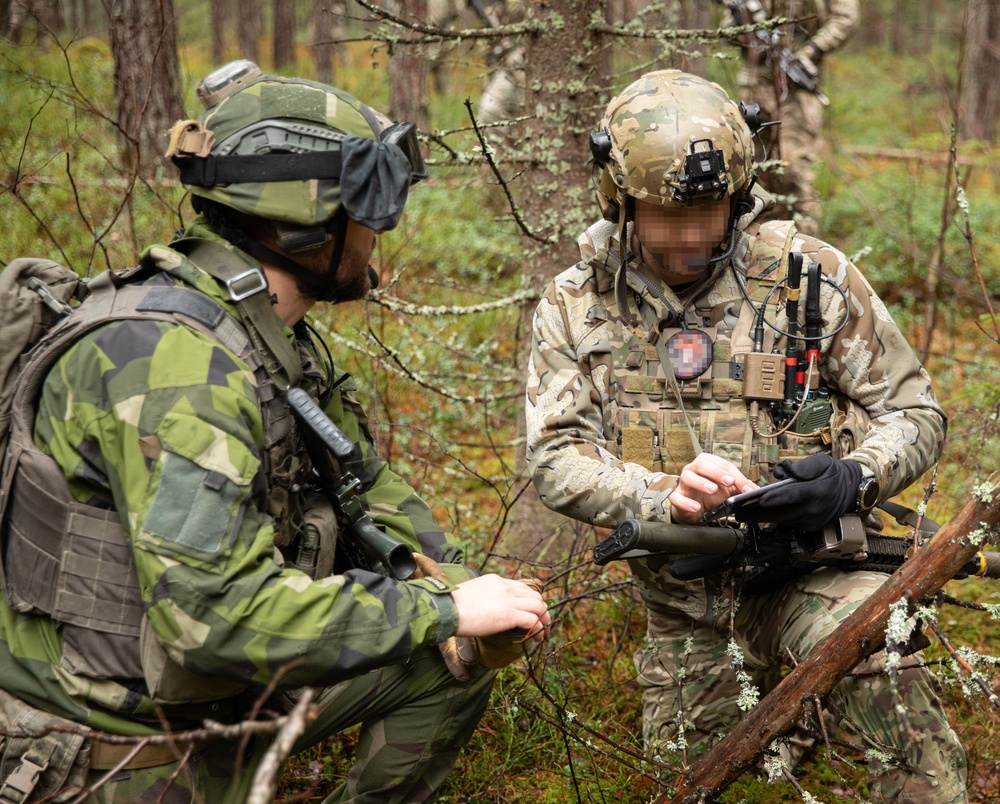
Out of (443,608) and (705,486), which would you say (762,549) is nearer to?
(705,486)

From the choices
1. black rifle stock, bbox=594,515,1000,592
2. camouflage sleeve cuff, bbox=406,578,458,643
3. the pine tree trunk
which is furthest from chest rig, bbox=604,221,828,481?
the pine tree trunk

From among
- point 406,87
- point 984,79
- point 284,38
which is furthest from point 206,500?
point 284,38

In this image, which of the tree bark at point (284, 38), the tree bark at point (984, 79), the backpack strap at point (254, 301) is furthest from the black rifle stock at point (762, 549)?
the tree bark at point (284, 38)

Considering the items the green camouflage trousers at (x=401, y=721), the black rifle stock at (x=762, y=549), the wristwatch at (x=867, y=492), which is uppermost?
the wristwatch at (x=867, y=492)

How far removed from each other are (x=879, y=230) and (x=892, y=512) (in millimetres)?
6812

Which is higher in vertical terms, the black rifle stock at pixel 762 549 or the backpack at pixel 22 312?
the backpack at pixel 22 312

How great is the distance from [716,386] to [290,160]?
5.29 feet

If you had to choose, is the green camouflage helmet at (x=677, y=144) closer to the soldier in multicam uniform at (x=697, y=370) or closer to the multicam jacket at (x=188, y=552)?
the soldier in multicam uniform at (x=697, y=370)

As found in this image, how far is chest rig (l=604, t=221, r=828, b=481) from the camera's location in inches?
125

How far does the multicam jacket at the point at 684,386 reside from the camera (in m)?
3.10

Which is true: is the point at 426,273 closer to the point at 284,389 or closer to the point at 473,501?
the point at 473,501

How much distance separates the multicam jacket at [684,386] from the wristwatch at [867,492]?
156mm

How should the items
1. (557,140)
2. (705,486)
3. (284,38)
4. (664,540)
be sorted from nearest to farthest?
(664,540)
(705,486)
(557,140)
(284,38)

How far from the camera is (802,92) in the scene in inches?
300
